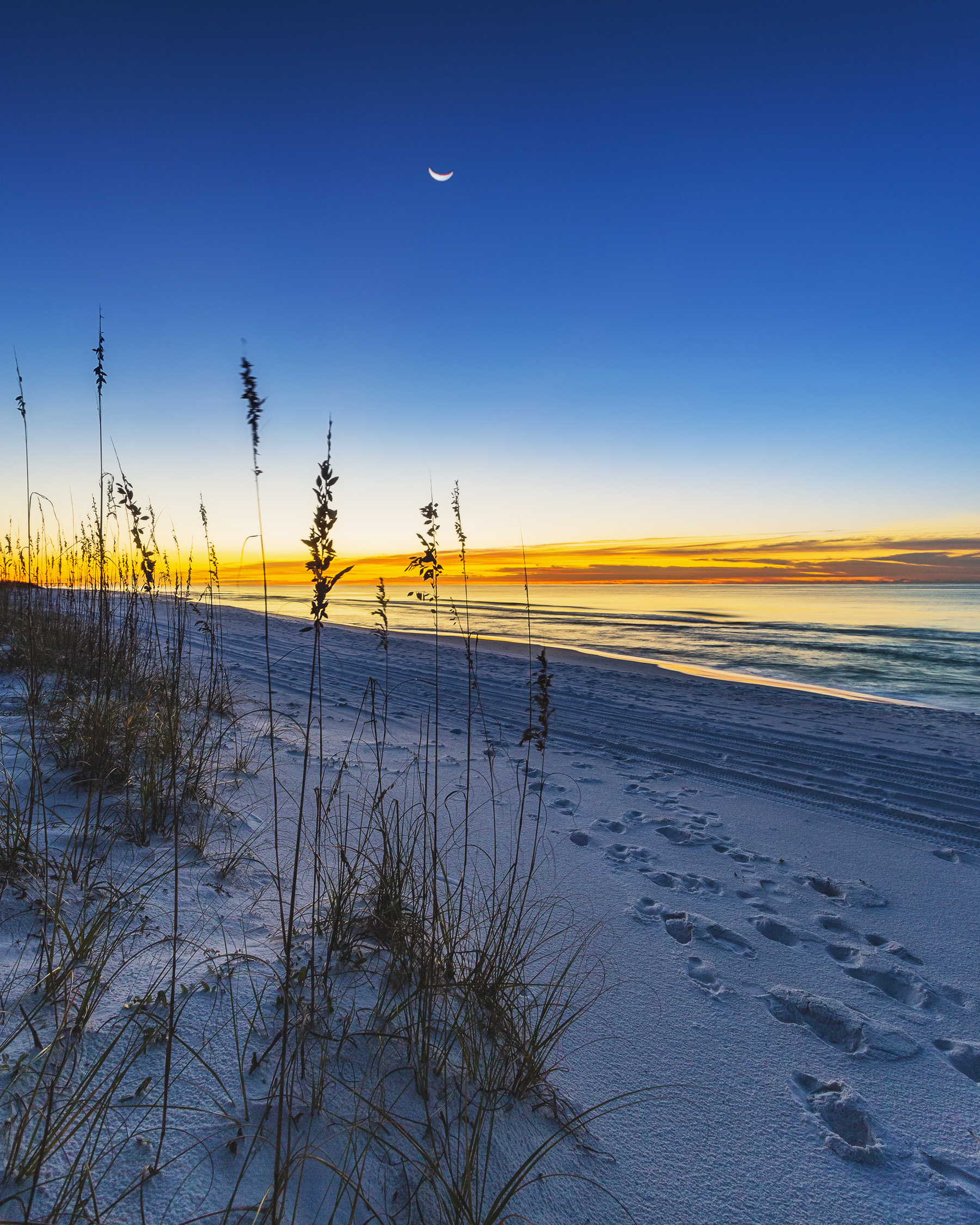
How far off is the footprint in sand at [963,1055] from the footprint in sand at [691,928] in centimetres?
72

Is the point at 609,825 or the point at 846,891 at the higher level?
the point at 609,825

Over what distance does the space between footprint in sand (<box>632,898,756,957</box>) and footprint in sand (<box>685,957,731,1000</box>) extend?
14cm

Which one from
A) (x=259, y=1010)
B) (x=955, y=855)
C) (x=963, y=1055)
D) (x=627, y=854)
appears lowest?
(x=955, y=855)

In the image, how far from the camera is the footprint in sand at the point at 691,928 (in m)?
2.88

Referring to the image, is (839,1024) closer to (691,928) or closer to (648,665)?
(691,928)

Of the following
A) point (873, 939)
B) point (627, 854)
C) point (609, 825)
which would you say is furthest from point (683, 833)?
point (873, 939)

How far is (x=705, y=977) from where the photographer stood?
2.62 meters

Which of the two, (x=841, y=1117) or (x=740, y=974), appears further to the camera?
(x=740, y=974)

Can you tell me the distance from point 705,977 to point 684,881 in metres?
0.87

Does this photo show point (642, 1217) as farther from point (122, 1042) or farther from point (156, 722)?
point (156, 722)

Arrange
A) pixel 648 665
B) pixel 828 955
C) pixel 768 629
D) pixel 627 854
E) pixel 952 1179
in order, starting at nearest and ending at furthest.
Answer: pixel 952 1179 → pixel 828 955 → pixel 627 854 → pixel 648 665 → pixel 768 629

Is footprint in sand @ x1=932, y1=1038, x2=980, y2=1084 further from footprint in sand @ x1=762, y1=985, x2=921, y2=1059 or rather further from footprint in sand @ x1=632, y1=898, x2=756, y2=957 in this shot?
footprint in sand @ x1=632, y1=898, x2=756, y2=957

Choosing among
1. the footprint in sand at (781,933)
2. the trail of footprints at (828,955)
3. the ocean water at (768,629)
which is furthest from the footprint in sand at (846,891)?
the ocean water at (768,629)

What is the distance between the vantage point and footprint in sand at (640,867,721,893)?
340 centimetres
